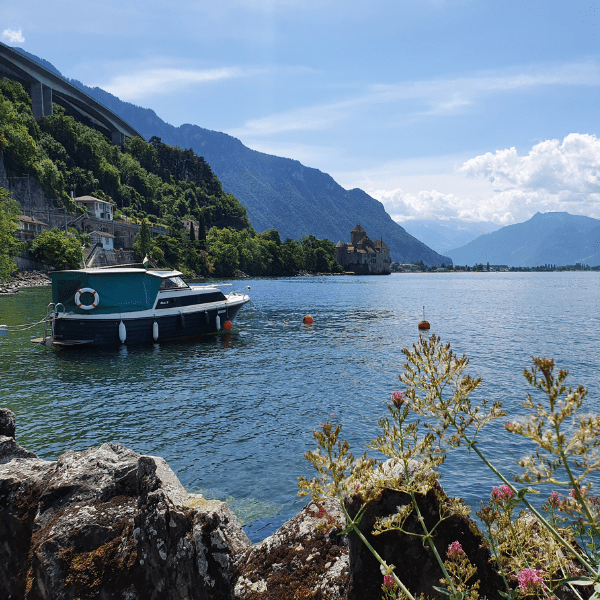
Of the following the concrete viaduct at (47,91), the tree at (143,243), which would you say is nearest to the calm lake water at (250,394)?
the tree at (143,243)

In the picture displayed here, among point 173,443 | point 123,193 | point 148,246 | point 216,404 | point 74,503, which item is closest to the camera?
point 74,503

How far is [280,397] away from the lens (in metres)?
21.8

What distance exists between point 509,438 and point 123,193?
520ft

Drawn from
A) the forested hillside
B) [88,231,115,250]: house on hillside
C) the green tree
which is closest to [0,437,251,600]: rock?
the green tree

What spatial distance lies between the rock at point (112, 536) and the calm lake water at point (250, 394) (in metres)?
4.48

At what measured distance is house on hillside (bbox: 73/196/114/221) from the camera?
4860 inches

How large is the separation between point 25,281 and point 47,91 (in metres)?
87.2

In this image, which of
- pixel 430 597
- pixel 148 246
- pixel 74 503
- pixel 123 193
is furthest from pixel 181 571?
pixel 123 193

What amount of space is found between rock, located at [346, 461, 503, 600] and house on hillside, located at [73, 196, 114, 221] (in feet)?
436

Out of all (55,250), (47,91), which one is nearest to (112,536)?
(55,250)

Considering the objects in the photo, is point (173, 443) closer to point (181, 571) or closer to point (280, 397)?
point (280, 397)

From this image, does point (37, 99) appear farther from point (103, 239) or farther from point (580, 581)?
point (580, 581)

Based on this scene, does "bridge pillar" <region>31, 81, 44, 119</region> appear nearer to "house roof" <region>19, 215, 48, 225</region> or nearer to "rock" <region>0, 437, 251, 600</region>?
"house roof" <region>19, 215, 48, 225</region>

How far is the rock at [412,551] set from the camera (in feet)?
14.4
